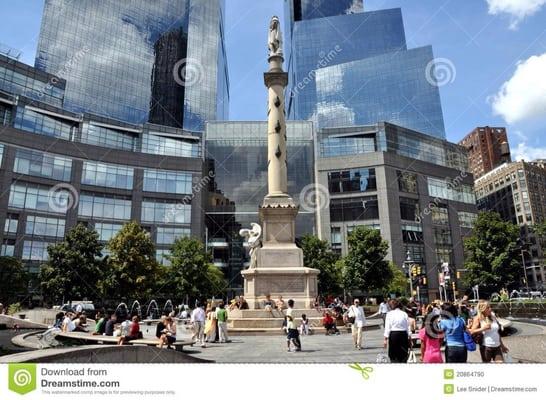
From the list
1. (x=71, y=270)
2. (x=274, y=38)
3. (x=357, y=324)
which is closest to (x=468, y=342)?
(x=357, y=324)

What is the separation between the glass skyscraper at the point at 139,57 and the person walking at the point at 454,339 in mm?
102855

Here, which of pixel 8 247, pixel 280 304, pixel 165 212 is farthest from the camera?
pixel 165 212

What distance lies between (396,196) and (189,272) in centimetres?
4215

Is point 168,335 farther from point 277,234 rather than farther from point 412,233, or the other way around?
point 412,233

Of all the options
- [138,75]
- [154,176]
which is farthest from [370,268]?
[138,75]

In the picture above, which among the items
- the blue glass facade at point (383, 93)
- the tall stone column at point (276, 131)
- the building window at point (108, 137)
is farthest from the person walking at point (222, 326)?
the blue glass facade at point (383, 93)

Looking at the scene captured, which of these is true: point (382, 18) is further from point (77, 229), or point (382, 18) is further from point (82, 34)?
point (77, 229)

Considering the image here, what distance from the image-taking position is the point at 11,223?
5559cm

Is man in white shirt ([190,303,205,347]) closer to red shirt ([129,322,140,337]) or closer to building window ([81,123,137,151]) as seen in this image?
red shirt ([129,322,140,337])

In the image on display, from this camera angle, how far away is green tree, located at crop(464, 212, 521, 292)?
44625mm

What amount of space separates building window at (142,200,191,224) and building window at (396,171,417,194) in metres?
39.0

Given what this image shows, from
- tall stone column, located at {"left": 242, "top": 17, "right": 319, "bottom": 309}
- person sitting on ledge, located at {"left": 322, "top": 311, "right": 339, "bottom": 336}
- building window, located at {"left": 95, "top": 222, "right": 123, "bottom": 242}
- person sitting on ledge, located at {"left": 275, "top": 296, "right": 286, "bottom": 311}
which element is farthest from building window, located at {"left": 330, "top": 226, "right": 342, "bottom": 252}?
person sitting on ledge, located at {"left": 322, "top": 311, "right": 339, "bottom": 336}

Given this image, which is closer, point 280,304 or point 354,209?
point 280,304

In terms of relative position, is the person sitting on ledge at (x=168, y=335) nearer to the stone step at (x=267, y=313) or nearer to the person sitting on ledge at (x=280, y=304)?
the stone step at (x=267, y=313)
